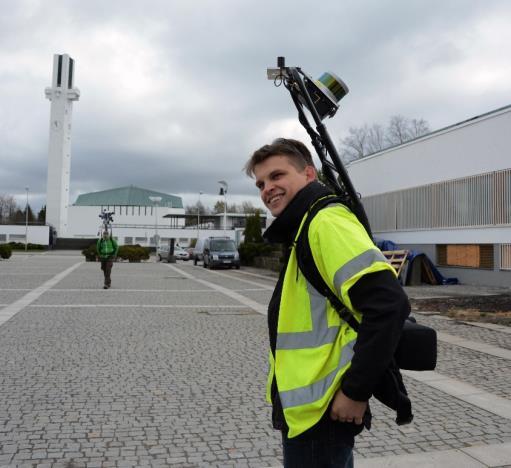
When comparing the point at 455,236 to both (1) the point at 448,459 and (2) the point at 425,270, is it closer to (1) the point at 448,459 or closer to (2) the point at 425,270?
(2) the point at 425,270

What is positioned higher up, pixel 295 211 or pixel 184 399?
pixel 295 211

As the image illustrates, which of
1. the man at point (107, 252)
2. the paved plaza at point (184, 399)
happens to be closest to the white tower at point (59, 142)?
the man at point (107, 252)

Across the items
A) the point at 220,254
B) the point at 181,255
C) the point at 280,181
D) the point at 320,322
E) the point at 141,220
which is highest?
the point at 141,220

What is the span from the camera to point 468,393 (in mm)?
5613

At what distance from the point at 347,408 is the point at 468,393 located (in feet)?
14.5

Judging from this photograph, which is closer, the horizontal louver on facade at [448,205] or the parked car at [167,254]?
the horizontal louver on facade at [448,205]

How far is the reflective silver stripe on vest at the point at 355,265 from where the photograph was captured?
1.76m

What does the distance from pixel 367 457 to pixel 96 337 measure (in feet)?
19.0

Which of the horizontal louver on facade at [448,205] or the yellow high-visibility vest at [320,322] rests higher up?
the horizontal louver on facade at [448,205]

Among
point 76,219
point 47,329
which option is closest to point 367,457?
point 47,329

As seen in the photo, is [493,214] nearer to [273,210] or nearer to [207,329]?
[207,329]

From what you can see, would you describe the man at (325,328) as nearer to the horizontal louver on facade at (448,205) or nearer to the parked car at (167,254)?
the horizontal louver on facade at (448,205)

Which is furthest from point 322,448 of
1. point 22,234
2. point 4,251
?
point 22,234

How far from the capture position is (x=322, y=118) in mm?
3312
